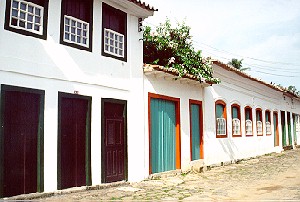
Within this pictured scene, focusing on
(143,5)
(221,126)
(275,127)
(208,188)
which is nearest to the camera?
(208,188)

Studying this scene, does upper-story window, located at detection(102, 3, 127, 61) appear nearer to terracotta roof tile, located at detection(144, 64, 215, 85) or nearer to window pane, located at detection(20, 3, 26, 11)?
terracotta roof tile, located at detection(144, 64, 215, 85)

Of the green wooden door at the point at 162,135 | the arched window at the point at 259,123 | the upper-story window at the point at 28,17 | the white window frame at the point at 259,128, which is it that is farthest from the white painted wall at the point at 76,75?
the arched window at the point at 259,123

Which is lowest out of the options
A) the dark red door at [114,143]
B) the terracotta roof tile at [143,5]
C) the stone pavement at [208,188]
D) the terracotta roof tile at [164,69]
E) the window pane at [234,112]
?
the stone pavement at [208,188]

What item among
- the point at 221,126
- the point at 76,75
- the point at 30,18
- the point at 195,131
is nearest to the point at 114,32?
the point at 76,75

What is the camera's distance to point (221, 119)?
14094 mm

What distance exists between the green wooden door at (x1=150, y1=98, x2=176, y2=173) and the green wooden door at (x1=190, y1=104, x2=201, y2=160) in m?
1.28

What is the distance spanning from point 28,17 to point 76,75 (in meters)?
1.72

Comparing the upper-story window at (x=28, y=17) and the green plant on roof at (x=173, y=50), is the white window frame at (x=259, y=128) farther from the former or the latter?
the upper-story window at (x=28, y=17)

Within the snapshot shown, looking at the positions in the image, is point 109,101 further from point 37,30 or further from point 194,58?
point 194,58

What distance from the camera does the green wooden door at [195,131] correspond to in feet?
40.1

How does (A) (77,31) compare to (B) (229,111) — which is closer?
(A) (77,31)

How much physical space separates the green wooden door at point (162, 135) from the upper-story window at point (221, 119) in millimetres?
→ 3287

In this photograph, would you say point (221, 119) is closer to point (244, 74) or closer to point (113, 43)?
point (244, 74)

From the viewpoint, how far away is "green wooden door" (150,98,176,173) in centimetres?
1031
